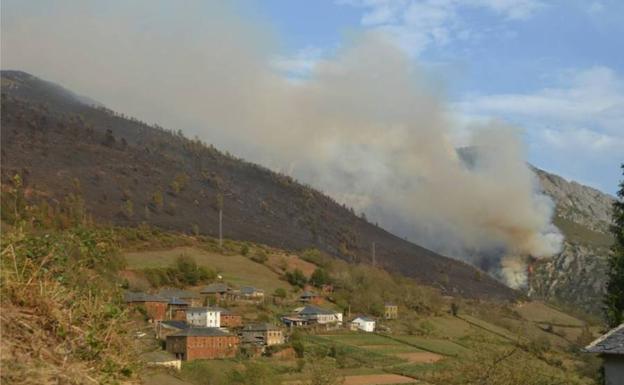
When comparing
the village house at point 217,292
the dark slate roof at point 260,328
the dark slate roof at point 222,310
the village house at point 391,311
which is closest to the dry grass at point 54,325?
the dark slate roof at point 260,328

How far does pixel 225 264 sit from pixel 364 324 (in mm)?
28282

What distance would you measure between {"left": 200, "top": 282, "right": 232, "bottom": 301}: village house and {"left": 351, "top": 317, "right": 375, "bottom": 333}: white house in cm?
1497

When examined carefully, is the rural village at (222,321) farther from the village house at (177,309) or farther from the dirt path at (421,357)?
the dirt path at (421,357)

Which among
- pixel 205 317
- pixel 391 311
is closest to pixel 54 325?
pixel 205 317

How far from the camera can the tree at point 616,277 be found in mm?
24577

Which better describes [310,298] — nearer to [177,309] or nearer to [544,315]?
[177,309]

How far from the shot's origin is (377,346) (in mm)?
76125

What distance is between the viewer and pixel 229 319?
80875mm

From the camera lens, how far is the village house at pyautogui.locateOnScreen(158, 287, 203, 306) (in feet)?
284

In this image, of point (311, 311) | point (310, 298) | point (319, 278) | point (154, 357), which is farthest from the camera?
point (319, 278)

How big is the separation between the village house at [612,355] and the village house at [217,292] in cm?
7515

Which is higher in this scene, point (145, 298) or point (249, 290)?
point (249, 290)

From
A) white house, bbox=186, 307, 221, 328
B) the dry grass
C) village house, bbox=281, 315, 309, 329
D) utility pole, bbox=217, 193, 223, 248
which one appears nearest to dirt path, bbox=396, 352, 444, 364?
village house, bbox=281, 315, 309, 329

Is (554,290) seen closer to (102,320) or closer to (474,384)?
(474,384)
